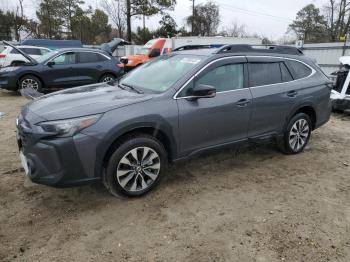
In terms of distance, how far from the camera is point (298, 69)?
203 inches

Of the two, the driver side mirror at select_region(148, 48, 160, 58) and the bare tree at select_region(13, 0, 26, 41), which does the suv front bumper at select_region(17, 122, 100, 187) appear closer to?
the driver side mirror at select_region(148, 48, 160, 58)

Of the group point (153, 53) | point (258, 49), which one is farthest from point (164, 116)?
point (153, 53)

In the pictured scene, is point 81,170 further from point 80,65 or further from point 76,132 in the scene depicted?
point 80,65

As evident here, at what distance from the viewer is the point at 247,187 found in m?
4.15

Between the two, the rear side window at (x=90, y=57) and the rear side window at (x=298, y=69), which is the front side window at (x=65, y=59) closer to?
the rear side window at (x=90, y=57)

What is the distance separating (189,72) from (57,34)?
37.4m

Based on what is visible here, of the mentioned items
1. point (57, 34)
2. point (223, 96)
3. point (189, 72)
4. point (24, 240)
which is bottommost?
point (24, 240)

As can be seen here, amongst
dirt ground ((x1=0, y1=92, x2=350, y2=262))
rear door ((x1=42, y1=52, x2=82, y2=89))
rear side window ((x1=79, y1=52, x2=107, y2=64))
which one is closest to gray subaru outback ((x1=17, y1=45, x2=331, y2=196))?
dirt ground ((x1=0, y1=92, x2=350, y2=262))

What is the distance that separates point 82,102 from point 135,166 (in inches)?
35.4

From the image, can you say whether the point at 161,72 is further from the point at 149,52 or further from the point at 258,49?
the point at 149,52

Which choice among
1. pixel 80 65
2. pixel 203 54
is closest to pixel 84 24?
pixel 80 65

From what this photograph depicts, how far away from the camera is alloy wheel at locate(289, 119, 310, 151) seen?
5152 mm

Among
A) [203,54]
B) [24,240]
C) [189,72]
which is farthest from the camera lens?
[203,54]

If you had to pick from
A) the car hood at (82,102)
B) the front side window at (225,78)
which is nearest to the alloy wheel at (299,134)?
the front side window at (225,78)
